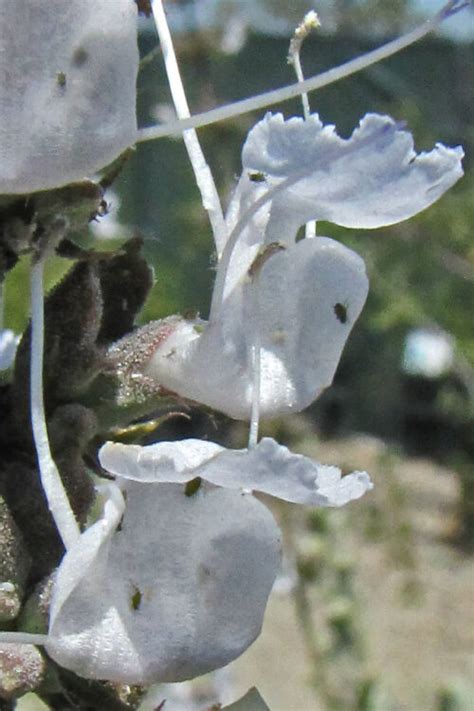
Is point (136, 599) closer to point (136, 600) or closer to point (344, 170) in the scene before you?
point (136, 600)

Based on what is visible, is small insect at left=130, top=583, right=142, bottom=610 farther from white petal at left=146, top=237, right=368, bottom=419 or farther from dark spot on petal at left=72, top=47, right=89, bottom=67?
dark spot on petal at left=72, top=47, right=89, bottom=67

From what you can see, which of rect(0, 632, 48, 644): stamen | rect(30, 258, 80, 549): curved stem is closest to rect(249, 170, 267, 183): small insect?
rect(30, 258, 80, 549): curved stem

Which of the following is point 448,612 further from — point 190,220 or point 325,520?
point 325,520

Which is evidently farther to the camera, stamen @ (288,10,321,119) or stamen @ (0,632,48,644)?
stamen @ (288,10,321,119)

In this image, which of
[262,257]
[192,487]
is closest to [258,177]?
[262,257]

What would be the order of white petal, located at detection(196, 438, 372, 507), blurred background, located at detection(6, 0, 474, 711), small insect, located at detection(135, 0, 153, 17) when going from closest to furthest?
1. white petal, located at detection(196, 438, 372, 507)
2. small insect, located at detection(135, 0, 153, 17)
3. blurred background, located at detection(6, 0, 474, 711)

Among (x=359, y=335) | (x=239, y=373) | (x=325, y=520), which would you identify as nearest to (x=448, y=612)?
(x=359, y=335)

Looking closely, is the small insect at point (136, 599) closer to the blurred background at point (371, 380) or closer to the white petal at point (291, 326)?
the white petal at point (291, 326)
